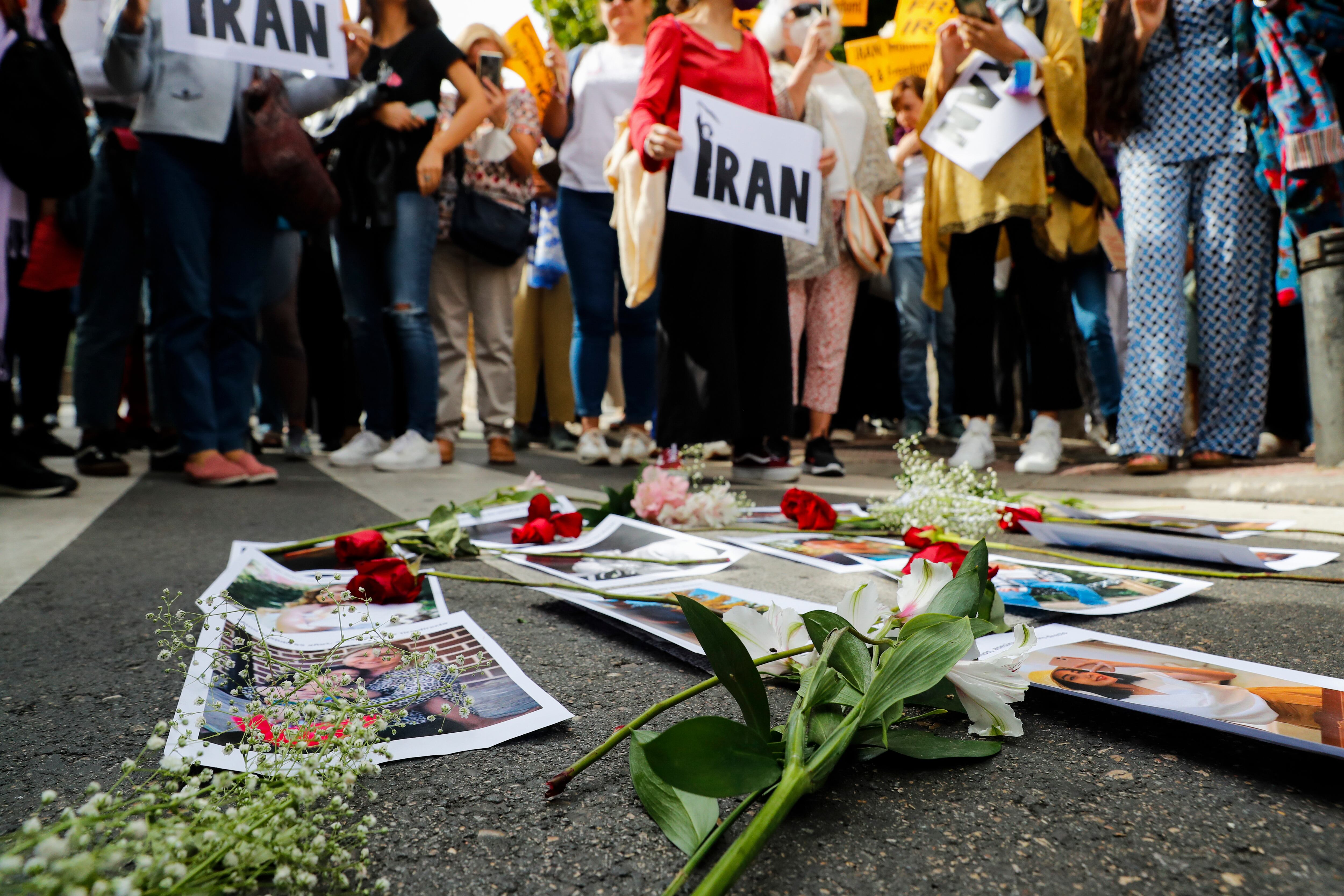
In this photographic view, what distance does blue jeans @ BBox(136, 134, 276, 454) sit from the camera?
8.68ft

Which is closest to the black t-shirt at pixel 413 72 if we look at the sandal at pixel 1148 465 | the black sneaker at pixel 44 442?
the black sneaker at pixel 44 442

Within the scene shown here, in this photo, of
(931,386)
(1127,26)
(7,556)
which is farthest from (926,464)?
(931,386)

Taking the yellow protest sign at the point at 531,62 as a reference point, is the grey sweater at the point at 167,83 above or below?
below

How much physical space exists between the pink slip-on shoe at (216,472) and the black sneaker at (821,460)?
191 cm

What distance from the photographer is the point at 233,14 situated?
2.59 m

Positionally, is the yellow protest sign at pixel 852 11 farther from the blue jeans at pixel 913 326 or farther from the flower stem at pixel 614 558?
the flower stem at pixel 614 558

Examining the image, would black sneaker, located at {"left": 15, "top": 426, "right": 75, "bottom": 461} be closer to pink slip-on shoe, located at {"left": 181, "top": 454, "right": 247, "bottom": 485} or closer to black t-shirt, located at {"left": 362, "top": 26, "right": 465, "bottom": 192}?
pink slip-on shoe, located at {"left": 181, "top": 454, "right": 247, "bottom": 485}

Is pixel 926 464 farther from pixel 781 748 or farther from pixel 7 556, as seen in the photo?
pixel 7 556

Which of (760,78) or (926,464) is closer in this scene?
(926,464)

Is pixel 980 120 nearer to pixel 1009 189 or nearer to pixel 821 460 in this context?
pixel 1009 189

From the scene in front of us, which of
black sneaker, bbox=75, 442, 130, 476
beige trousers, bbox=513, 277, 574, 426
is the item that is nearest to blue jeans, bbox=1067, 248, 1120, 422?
beige trousers, bbox=513, 277, 574, 426

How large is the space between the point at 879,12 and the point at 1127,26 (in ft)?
23.9

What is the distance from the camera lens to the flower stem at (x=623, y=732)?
0.63 metres

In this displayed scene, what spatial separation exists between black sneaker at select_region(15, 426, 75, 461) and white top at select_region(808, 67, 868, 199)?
9.89 ft
